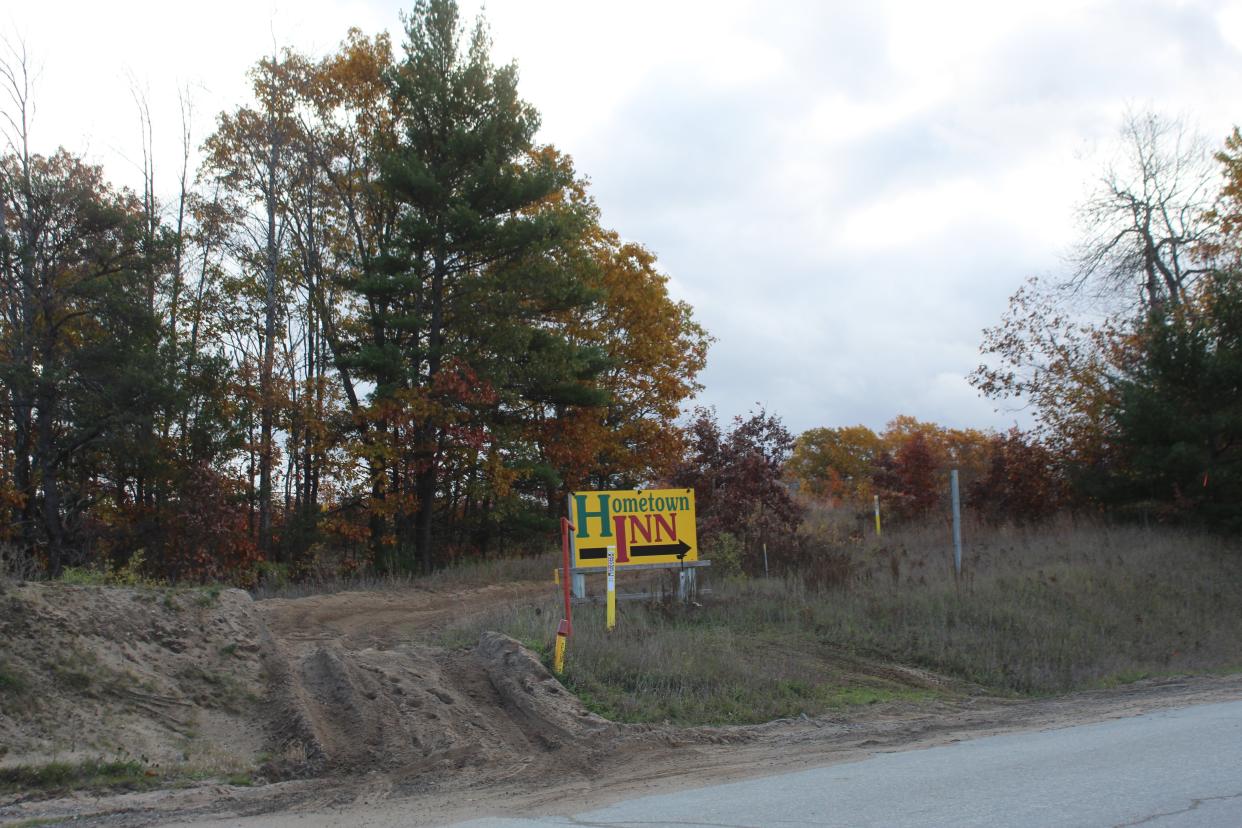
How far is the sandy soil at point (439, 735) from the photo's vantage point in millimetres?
7695

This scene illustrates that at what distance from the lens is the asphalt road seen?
6508 millimetres

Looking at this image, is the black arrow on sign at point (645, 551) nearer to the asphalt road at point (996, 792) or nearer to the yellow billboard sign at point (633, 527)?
the yellow billboard sign at point (633, 527)

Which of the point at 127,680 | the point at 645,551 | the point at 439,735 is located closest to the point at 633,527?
the point at 645,551

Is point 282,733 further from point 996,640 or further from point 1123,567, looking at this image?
point 1123,567

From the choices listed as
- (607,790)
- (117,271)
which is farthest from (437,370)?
(607,790)

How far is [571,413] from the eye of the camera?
1272 inches

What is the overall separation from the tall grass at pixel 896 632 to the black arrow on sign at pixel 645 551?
2.73ft

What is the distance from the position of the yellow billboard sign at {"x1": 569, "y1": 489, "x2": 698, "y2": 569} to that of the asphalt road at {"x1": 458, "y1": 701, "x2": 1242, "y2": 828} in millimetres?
6540

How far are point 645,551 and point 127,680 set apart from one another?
25.4 feet

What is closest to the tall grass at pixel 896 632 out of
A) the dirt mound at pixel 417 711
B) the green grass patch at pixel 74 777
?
the dirt mound at pixel 417 711

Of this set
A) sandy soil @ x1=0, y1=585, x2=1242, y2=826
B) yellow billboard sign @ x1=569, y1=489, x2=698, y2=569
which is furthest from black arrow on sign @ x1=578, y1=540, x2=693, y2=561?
sandy soil @ x1=0, y1=585, x2=1242, y2=826

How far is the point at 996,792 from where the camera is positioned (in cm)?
716

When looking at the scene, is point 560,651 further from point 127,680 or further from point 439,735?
point 127,680

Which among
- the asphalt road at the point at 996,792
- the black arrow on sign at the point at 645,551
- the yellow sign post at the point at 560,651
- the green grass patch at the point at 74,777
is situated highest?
the black arrow on sign at the point at 645,551
